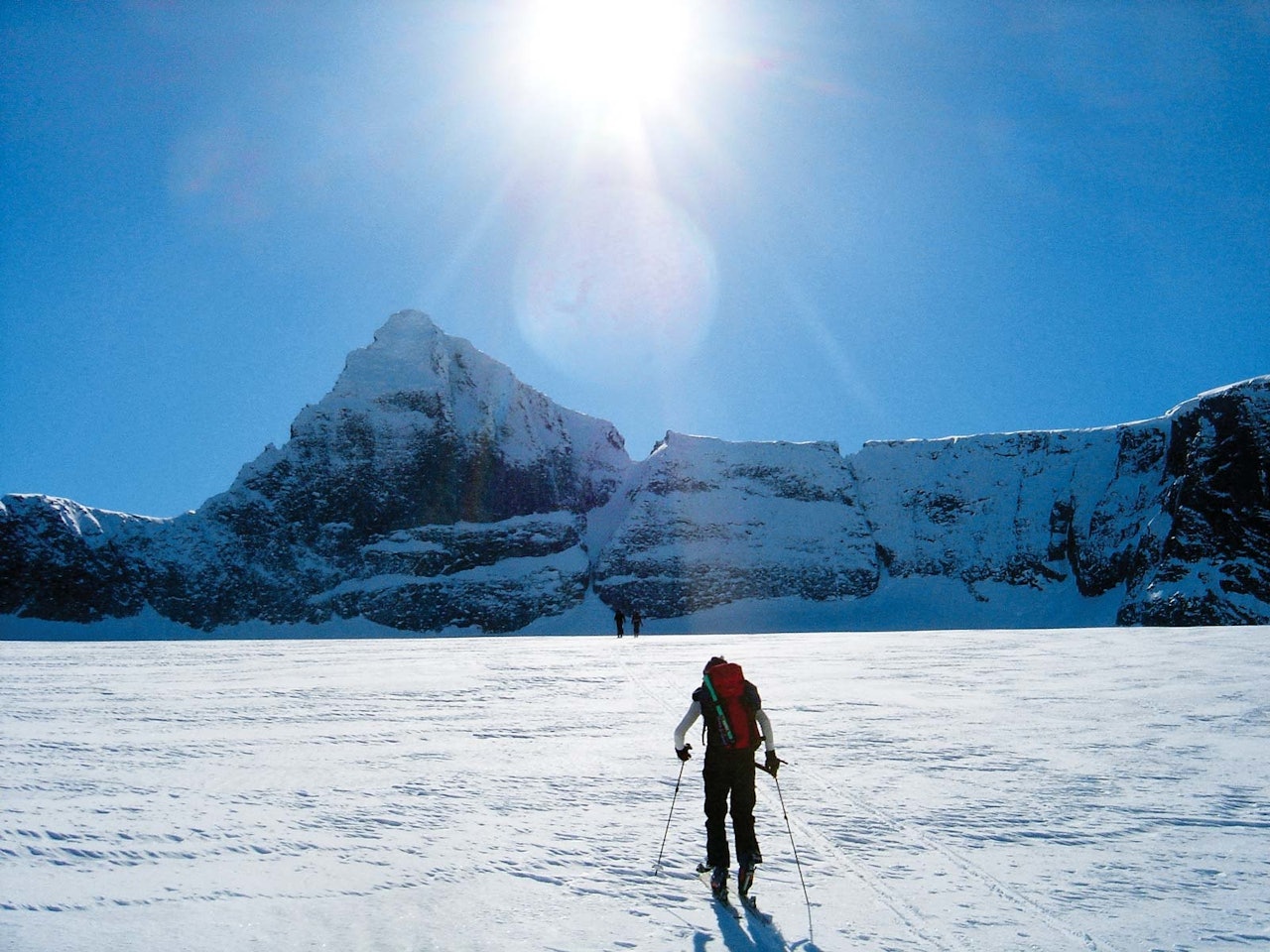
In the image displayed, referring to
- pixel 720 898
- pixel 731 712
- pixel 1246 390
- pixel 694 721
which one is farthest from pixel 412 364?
pixel 720 898

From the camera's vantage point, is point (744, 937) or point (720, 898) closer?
point (744, 937)

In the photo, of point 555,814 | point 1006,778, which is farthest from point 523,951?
point 1006,778

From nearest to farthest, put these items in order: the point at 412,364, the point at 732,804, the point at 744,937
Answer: the point at 744,937 → the point at 732,804 → the point at 412,364

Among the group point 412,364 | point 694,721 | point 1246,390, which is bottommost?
point 694,721

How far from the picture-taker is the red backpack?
6.29 m

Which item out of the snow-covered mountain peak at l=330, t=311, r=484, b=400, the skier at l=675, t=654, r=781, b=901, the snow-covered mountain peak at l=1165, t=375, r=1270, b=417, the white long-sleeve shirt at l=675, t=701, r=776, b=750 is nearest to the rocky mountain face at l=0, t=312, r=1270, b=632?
the snow-covered mountain peak at l=330, t=311, r=484, b=400

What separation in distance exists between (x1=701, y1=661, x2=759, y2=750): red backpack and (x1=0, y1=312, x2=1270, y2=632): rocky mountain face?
101852 millimetres

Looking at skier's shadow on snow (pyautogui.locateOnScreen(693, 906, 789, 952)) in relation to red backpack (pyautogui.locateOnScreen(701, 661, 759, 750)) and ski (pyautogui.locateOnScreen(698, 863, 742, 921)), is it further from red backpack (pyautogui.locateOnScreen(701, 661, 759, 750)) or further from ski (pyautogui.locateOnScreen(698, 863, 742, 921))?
red backpack (pyautogui.locateOnScreen(701, 661, 759, 750))

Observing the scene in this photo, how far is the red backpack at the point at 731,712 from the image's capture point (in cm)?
629

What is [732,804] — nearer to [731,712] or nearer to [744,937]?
[731,712]

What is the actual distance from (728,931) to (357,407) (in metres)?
128

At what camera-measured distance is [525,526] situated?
4872 inches

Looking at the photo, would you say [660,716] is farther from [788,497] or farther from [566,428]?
[566,428]

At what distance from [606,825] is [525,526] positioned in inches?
4625
